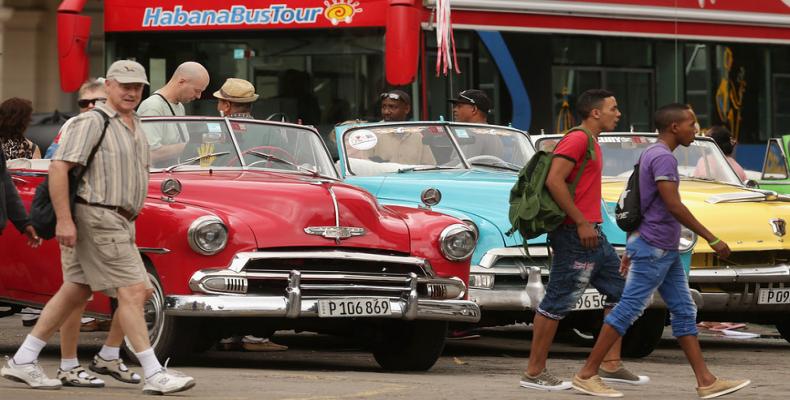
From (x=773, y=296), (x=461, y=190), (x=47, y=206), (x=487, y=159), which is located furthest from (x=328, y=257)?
(x=773, y=296)

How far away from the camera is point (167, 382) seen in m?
8.22

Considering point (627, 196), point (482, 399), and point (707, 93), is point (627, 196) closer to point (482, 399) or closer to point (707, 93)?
point (482, 399)

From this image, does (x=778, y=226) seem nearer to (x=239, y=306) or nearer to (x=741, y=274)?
(x=741, y=274)

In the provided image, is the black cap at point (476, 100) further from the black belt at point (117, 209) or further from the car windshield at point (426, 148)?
the black belt at point (117, 209)

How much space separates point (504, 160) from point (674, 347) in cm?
191

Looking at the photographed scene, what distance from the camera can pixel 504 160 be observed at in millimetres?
13039

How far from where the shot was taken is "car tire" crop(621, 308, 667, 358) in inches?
467

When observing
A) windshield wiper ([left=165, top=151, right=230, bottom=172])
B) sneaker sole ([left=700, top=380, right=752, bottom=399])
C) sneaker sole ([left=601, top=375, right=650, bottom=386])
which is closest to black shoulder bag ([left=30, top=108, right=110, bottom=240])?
windshield wiper ([left=165, top=151, right=230, bottom=172])

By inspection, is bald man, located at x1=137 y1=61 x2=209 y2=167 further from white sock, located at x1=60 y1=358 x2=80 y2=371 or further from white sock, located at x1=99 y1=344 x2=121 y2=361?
white sock, located at x1=60 y1=358 x2=80 y2=371

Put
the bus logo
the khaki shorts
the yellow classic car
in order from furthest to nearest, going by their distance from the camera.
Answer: the bus logo < the yellow classic car < the khaki shorts

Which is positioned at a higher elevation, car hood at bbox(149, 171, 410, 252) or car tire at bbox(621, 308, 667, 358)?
car hood at bbox(149, 171, 410, 252)

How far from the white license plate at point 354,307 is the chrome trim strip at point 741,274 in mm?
3052

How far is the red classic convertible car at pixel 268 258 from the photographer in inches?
370

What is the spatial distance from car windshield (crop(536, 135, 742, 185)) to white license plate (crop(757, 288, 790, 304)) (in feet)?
5.43
